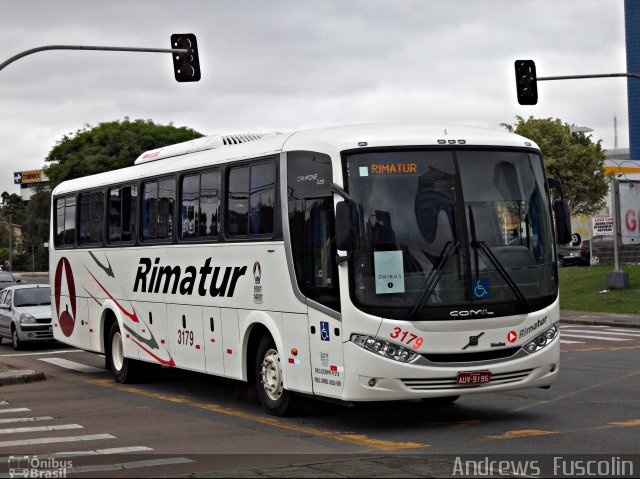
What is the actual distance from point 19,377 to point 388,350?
985cm

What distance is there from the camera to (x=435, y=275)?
468 inches

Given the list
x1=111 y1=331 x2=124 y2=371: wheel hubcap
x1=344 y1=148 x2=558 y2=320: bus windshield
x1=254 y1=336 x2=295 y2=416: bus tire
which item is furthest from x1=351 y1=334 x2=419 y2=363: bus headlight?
x1=111 y1=331 x2=124 y2=371: wheel hubcap

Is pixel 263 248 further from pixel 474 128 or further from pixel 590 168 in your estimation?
pixel 590 168

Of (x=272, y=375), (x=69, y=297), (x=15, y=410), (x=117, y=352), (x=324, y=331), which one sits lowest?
(x=15, y=410)

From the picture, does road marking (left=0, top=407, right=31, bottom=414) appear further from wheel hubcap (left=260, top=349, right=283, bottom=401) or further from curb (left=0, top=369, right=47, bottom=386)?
wheel hubcap (left=260, top=349, right=283, bottom=401)

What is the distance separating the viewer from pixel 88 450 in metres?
11.4

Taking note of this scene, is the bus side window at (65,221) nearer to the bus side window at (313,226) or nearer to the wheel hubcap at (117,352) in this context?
the wheel hubcap at (117,352)

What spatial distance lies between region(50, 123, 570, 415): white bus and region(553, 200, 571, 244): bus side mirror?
0.02 meters

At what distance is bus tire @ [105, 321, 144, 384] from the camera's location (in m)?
19.0

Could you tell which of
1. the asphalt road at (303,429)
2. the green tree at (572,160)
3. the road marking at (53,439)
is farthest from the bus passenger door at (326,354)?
the green tree at (572,160)

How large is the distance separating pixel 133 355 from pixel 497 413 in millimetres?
7246

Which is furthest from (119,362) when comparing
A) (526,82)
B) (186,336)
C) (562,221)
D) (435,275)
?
(526,82)

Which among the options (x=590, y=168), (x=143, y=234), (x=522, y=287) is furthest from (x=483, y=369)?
(x=590, y=168)

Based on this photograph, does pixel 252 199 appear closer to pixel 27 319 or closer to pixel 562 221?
pixel 562 221
